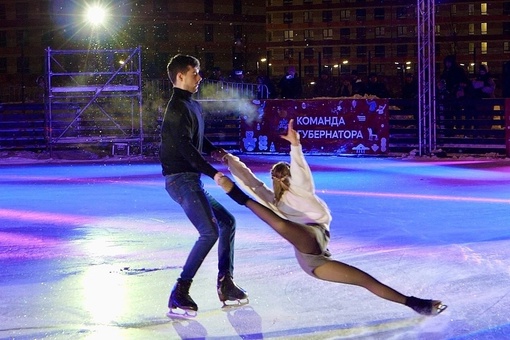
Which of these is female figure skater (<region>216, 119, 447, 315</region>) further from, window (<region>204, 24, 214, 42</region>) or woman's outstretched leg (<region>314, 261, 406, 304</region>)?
window (<region>204, 24, 214, 42</region>)

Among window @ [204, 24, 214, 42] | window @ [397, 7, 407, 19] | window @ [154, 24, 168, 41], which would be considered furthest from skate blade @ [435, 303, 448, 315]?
window @ [397, 7, 407, 19]

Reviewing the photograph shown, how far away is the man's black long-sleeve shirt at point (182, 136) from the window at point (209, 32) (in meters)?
54.3

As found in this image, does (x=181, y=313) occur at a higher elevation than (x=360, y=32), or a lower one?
lower

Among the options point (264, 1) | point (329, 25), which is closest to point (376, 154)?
point (264, 1)

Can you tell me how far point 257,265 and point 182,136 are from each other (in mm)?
2228

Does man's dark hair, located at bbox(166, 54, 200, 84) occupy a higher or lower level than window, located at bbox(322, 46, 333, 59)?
lower

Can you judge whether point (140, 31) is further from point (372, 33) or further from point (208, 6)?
point (372, 33)

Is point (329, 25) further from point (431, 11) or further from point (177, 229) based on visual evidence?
point (177, 229)

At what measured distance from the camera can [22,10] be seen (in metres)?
60.0

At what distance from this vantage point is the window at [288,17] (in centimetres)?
7194

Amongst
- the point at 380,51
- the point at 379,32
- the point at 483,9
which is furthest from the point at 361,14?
the point at 483,9

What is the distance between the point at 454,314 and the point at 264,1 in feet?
193

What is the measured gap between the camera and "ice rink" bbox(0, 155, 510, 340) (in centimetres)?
576

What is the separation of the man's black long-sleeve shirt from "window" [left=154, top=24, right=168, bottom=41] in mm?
51209
